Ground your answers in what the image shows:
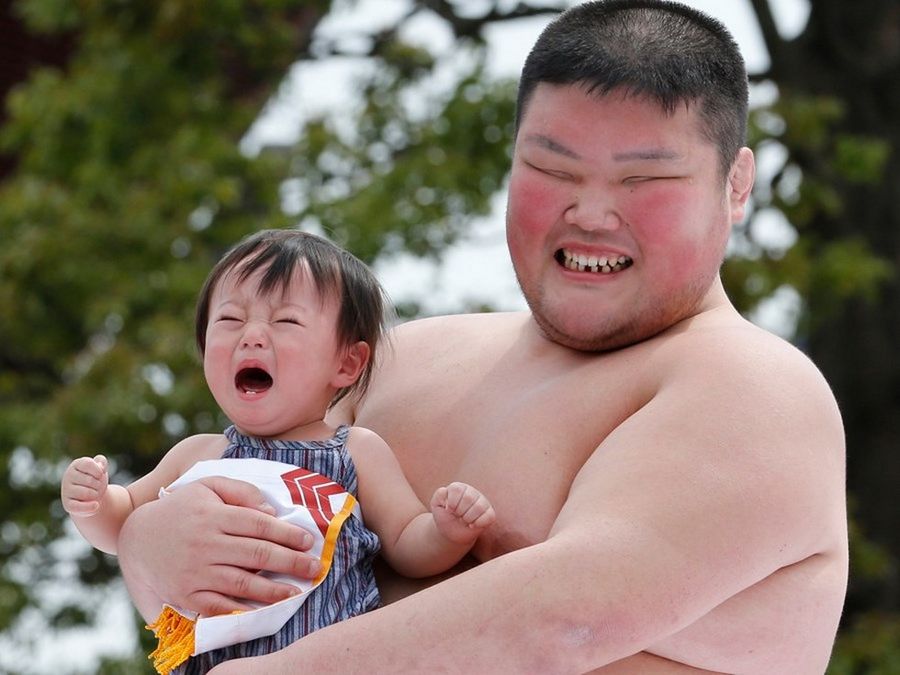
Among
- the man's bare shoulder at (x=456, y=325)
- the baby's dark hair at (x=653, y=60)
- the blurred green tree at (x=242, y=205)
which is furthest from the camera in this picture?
the blurred green tree at (x=242, y=205)

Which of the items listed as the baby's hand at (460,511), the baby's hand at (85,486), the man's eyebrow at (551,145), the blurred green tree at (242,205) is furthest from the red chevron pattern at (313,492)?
the blurred green tree at (242,205)

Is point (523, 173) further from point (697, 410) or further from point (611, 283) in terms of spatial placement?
point (697, 410)

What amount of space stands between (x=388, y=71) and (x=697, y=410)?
6.08 metres

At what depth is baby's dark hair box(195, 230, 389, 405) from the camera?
2219 millimetres

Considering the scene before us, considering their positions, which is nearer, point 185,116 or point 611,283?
point 611,283

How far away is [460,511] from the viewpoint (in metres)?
2.01

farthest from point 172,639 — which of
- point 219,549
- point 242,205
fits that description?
point 242,205

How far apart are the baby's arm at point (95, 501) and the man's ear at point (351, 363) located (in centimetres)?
35

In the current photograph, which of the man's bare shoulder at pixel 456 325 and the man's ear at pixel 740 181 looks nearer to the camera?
the man's ear at pixel 740 181

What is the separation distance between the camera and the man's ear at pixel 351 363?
227 cm

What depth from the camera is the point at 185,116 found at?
23.9 feet

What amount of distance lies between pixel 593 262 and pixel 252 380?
0.51 metres

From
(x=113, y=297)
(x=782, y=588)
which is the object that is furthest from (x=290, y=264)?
(x=113, y=297)

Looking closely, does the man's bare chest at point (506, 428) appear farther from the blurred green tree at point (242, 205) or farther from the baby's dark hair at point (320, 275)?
the blurred green tree at point (242, 205)
